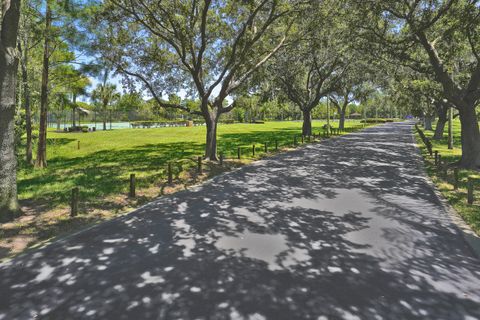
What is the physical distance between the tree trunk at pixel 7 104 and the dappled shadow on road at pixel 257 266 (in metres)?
2.50

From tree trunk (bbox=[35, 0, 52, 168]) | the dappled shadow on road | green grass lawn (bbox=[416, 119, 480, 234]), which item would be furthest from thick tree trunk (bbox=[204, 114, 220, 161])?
green grass lawn (bbox=[416, 119, 480, 234])

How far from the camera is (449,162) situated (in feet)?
51.0

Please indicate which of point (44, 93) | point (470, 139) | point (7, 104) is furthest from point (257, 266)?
point (44, 93)

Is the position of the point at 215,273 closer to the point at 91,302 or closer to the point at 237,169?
the point at 91,302

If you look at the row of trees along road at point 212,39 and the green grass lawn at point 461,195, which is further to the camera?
the row of trees along road at point 212,39

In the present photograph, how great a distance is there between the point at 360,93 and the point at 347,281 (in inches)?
1704

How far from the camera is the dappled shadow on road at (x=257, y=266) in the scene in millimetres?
4090

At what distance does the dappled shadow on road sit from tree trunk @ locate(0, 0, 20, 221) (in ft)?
8.20

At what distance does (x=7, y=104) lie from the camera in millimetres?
7336

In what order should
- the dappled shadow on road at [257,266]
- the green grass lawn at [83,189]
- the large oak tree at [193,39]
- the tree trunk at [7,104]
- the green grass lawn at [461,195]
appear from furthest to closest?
the large oak tree at [193,39] → the green grass lawn at [461,195] → the tree trunk at [7,104] → the green grass lawn at [83,189] → the dappled shadow on road at [257,266]

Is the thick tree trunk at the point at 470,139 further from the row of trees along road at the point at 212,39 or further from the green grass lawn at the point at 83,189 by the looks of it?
Answer: the green grass lawn at the point at 83,189

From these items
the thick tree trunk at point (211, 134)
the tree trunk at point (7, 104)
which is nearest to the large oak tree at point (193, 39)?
the thick tree trunk at point (211, 134)

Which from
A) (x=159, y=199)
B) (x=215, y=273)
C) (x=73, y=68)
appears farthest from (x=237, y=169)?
(x=73, y=68)

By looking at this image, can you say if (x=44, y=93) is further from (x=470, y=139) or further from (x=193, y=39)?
(x=470, y=139)
